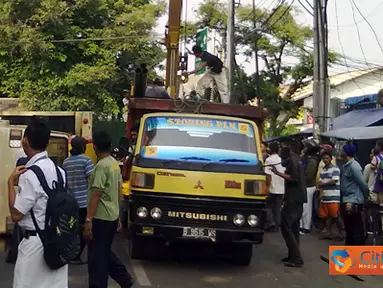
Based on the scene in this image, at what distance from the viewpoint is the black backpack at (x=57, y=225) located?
4.12 metres

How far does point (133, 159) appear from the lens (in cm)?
841

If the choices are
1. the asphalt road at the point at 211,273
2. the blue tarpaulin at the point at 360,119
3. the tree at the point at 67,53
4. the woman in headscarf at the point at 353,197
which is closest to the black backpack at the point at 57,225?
the asphalt road at the point at 211,273

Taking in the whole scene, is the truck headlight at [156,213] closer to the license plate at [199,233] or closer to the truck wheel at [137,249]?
the license plate at [199,233]

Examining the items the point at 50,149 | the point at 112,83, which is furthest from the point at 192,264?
the point at 112,83

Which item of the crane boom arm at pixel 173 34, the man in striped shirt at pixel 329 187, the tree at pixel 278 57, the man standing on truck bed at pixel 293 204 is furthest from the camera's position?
the tree at pixel 278 57

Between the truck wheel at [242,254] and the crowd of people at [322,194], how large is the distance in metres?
0.60

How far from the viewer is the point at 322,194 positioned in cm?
Result: 1142

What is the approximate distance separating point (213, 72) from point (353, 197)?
13.2ft

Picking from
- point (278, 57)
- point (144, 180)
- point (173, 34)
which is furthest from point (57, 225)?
point (278, 57)

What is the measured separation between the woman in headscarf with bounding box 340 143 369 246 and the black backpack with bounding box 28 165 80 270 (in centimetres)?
596

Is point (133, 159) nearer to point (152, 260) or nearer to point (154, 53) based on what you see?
point (152, 260)

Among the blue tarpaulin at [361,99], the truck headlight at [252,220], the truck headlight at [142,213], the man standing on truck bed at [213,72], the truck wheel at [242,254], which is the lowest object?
the truck wheel at [242,254]

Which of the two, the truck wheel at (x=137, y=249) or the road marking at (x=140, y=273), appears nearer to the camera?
the road marking at (x=140, y=273)

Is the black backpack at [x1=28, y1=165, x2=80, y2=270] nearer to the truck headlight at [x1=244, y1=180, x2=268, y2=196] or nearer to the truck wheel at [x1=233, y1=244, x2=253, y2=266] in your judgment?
the truck headlight at [x1=244, y1=180, x2=268, y2=196]
